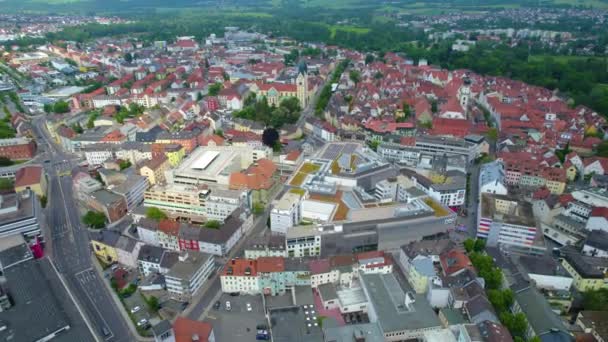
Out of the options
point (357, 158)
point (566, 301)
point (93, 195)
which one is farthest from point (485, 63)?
point (93, 195)

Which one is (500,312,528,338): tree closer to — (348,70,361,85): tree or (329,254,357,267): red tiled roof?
(329,254,357,267): red tiled roof

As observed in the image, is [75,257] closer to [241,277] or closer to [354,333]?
[241,277]

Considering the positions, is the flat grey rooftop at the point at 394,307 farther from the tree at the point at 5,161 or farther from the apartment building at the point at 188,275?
the tree at the point at 5,161

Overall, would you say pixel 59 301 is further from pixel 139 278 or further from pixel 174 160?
pixel 174 160

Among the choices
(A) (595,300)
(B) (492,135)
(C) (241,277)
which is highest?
(B) (492,135)

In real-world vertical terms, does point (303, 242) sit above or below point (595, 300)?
above

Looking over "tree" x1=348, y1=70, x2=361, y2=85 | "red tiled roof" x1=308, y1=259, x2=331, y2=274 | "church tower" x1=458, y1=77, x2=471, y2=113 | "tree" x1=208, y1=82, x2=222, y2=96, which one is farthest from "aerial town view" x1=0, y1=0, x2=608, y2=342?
"tree" x1=348, y1=70, x2=361, y2=85

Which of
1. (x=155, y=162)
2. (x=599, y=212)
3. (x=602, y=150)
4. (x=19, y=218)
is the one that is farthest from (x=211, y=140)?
(x=602, y=150)
